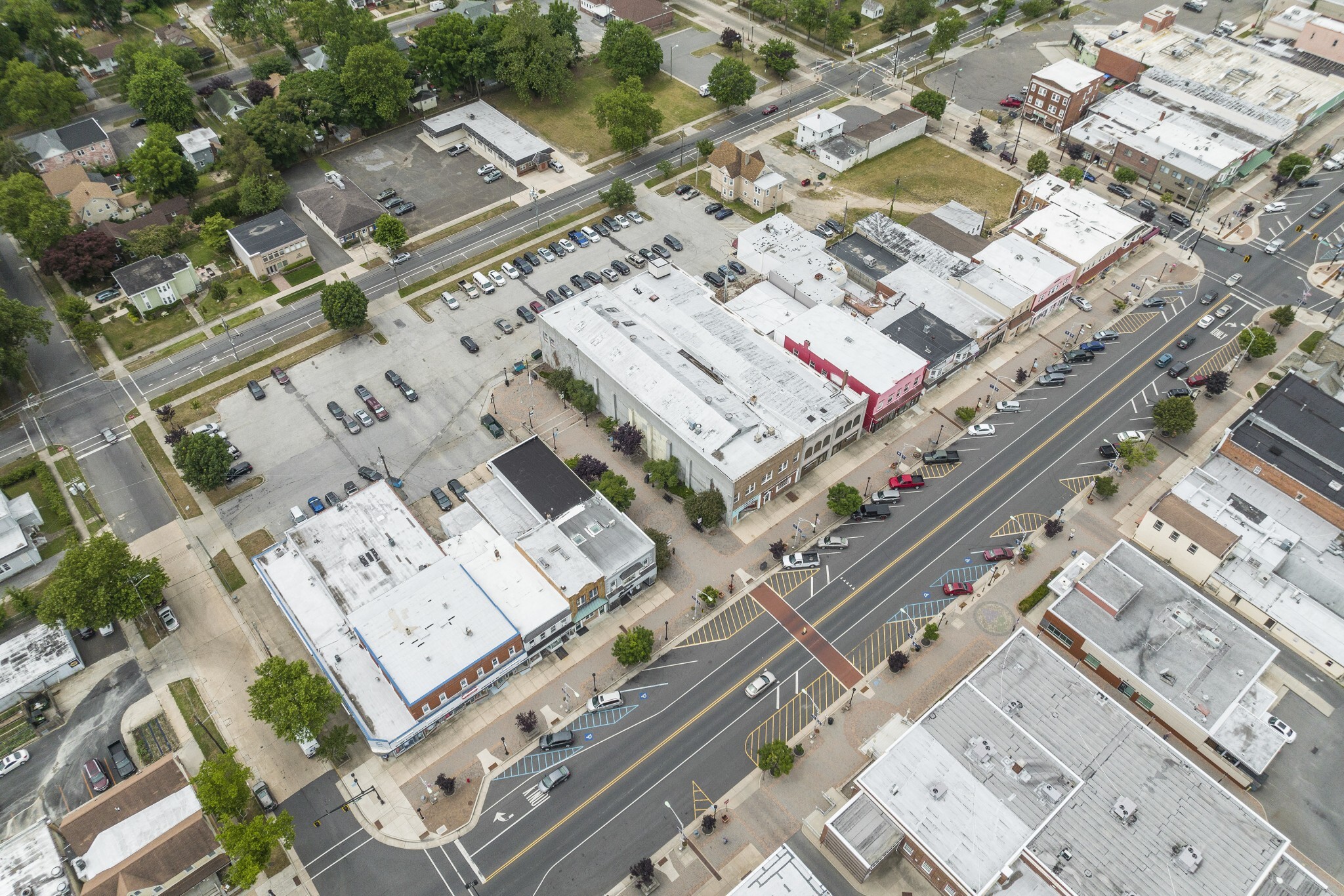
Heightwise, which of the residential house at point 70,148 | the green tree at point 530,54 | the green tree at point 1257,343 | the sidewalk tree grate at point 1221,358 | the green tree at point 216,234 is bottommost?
the green tree at point 1257,343

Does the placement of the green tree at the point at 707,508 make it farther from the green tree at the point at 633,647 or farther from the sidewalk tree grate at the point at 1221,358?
the sidewalk tree grate at the point at 1221,358

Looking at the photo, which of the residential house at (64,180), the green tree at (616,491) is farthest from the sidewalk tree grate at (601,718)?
the residential house at (64,180)

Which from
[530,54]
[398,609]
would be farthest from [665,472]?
[530,54]

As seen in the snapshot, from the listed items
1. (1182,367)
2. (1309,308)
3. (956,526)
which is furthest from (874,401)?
(1309,308)

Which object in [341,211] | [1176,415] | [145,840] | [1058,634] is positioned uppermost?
[341,211]

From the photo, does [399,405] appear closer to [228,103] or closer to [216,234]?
[216,234]

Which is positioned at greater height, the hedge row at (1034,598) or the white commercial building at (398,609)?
the white commercial building at (398,609)

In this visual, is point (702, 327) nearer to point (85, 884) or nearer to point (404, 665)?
point (404, 665)
